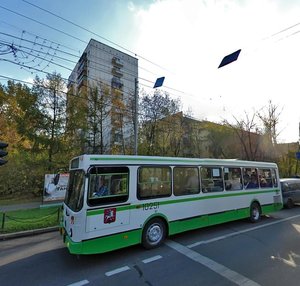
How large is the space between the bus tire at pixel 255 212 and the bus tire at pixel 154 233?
4596 mm

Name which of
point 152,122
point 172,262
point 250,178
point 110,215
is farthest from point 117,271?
point 152,122

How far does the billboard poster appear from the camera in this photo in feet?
44.3

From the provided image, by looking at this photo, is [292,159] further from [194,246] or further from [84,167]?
[84,167]

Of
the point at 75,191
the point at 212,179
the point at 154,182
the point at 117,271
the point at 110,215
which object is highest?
the point at 212,179

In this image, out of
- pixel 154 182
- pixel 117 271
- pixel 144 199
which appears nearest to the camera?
pixel 117 271

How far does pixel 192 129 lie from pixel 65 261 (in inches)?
810

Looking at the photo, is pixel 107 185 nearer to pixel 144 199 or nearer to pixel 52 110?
pixel 144 199

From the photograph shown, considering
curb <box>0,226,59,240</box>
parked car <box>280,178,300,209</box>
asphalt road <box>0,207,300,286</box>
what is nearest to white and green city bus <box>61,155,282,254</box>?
asphalt road <box>0,207,300,286</box>

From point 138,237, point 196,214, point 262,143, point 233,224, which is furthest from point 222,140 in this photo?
point 138,237

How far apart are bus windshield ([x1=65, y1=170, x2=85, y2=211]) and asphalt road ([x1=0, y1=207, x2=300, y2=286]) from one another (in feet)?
4.45

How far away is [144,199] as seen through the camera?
6266mm

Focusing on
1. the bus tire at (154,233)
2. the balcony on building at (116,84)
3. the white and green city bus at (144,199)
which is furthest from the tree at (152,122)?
the bus tire at (154,233)

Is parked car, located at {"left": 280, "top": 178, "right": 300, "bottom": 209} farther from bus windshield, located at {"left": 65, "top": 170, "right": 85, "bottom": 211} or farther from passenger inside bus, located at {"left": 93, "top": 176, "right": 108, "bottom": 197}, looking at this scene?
bus windshield, located at {"left": 65, "top": 170, "right": 85, "bottom": 211}

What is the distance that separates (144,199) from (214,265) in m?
2.29
